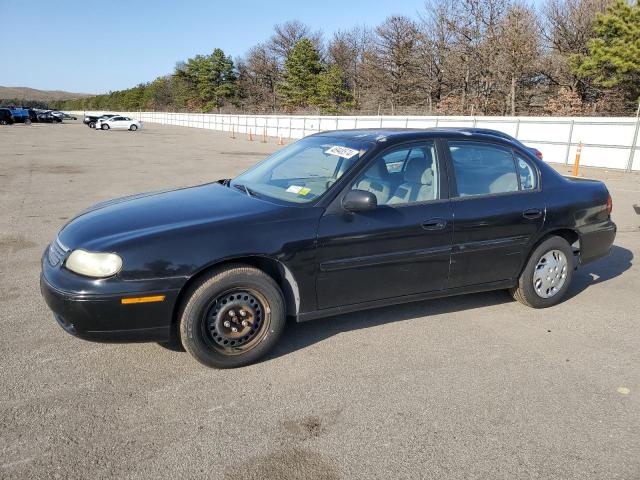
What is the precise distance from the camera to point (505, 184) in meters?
4.43

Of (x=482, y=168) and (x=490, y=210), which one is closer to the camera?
(x=490, y=210)

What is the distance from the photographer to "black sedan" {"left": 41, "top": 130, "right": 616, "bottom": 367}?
3172 mm

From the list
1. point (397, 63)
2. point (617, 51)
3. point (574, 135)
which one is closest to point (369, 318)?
point (574, 135)

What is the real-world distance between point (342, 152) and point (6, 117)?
181 ft

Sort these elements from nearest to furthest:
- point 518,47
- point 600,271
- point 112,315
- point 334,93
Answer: point 112,315
point 600,271
point 518,47
point 334,93

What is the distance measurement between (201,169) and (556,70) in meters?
29.4

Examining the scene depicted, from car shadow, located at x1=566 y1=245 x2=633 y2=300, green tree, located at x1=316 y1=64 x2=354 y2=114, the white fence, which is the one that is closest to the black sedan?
car shadow, located at x1=566 y1=245 x2=633 y2=300

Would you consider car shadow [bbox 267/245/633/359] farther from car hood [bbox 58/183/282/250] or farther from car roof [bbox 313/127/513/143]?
car roof [bbox 313/127/513/143]

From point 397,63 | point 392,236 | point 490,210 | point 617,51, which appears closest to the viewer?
point 392,236

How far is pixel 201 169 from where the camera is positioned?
16.0 meters

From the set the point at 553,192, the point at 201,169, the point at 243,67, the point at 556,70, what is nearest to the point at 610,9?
the point at 556,70

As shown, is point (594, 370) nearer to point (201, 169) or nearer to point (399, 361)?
point (399, 361)

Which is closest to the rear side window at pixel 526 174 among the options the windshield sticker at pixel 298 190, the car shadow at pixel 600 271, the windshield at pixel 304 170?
the car shadow at pixel 600 271

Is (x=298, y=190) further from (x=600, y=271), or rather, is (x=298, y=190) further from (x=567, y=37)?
(x=567, y=37)
